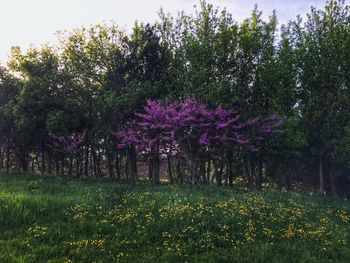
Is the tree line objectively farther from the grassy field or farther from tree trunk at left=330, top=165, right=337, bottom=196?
the grassy field

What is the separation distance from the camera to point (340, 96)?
2625 centimetres

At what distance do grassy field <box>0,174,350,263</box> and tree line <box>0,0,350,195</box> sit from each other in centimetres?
1032

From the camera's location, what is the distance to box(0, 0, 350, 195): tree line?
83.4 feet

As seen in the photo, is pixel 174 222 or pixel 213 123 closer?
pixel 174 222

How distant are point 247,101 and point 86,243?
857 inches

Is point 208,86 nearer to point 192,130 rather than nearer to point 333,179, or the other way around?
point 192,130

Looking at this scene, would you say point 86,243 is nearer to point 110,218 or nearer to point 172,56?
point 110,218

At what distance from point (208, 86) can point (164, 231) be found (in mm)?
15661

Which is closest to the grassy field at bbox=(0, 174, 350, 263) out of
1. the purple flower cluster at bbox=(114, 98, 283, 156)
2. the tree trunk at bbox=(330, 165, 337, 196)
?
the purple flower cluster at bbox=(114, 98, 283, 156)

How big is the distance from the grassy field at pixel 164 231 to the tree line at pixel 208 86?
10.3 m

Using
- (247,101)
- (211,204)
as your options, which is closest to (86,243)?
(211,204)

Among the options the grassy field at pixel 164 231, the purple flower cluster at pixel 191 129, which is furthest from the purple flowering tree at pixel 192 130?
the grassy field at pixel 164 231

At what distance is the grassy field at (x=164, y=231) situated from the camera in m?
8.66

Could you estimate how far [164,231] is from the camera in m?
10.4
